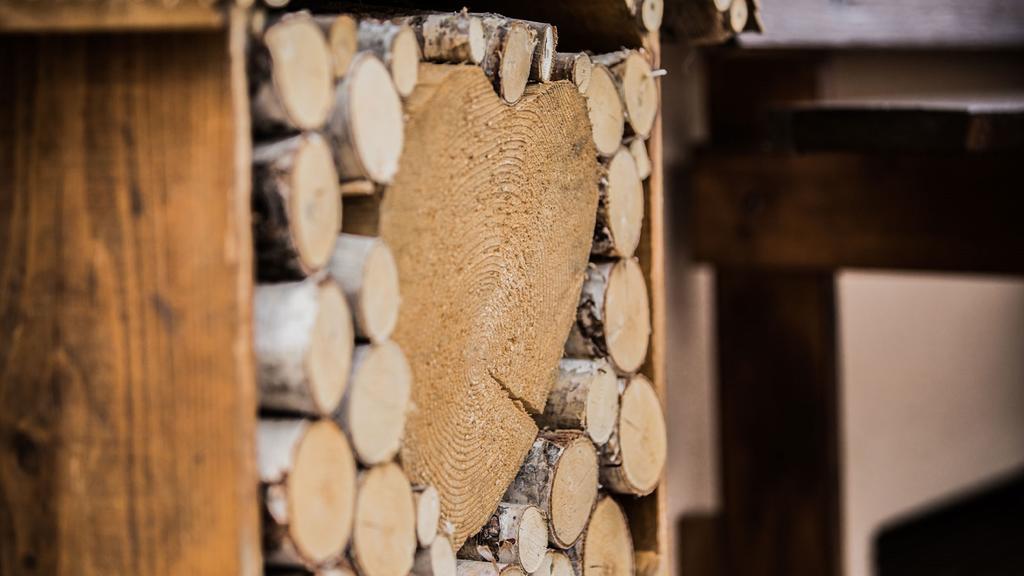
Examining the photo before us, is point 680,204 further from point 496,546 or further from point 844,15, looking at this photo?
point 496,546

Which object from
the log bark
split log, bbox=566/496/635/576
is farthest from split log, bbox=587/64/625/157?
split log, bbox=566/496/635/576

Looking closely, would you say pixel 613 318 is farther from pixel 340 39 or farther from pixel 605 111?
pixel 340 39

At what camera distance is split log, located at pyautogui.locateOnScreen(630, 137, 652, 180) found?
1.88 metres

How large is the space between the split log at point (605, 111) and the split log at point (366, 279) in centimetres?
55

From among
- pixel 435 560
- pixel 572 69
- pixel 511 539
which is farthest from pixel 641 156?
pixel 435 560

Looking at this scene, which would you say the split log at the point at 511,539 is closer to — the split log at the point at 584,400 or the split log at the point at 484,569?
the split log at the point at 484,569

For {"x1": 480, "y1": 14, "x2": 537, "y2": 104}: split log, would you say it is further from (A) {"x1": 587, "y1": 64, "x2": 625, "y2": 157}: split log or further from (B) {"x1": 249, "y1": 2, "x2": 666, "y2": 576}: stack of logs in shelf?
(A) {"x1": 587, "y1": 64, "x2": 625, "y2": 157}: split log

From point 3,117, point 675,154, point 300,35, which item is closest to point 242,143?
point 300,35

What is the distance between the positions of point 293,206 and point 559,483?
0.70 metres

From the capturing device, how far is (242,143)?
112 centimetres

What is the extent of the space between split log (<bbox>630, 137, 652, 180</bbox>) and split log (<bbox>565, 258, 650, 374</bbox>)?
0.46 ft

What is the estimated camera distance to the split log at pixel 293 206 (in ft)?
3.80

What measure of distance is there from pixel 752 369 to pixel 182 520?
2.35 m

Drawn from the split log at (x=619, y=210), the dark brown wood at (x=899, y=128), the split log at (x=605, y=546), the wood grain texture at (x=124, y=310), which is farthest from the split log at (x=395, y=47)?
the dark brown wood at (x=899, y=128)
